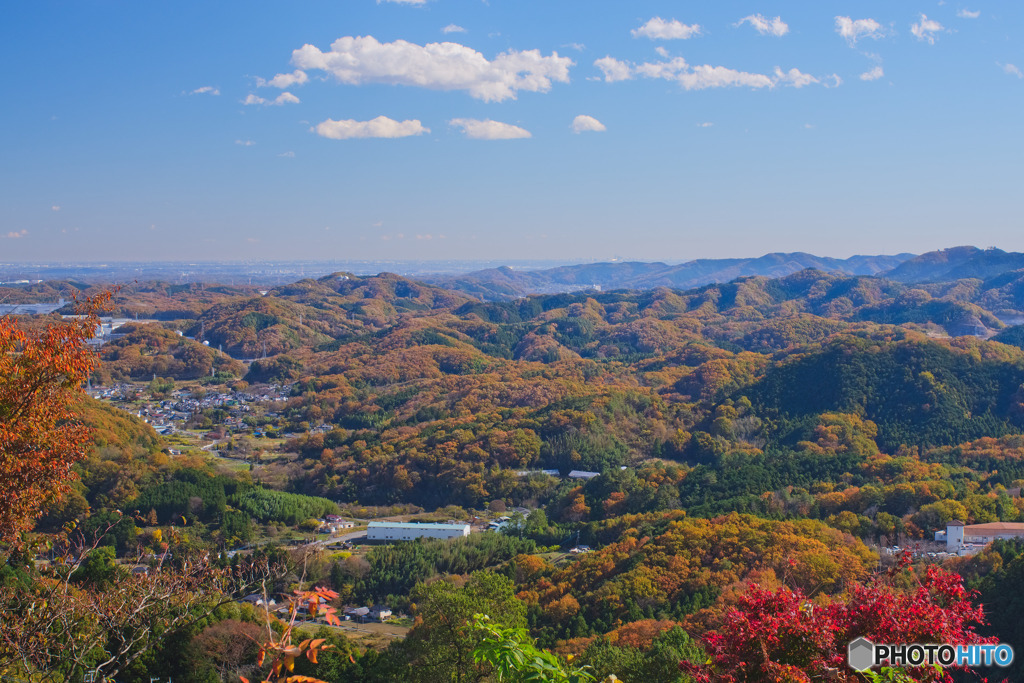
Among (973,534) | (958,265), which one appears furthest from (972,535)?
(958,265)

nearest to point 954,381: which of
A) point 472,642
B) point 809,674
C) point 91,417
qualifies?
point 472,642

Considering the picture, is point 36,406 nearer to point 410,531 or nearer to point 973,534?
point 973,534

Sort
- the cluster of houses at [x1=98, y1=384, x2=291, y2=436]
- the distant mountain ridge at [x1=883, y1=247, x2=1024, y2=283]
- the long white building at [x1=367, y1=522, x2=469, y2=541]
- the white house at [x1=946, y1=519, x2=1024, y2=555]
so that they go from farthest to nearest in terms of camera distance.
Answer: the distant mountain ridge at [x1=883, y1=247, x2=1024, y2=283]
the cluster of houses at [x1=98, y1=384, x2=291, y2=436]
the long white building at [x1=367, y1=522, x2=469, y2=541]
the white house at [x1=946, y1=519, x2=1024, y2=555]

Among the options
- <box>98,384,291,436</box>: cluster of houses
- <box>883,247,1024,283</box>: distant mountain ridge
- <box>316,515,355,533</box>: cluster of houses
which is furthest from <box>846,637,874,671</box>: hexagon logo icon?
<box>883,247,1024,283</box>: distant mountain ridge

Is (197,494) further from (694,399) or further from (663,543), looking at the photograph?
(694,399)

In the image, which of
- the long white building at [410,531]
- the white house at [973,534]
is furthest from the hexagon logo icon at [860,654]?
the long white building at [410,531]

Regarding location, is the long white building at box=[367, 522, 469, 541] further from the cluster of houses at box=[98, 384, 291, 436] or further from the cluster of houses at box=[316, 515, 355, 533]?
the cluster of houses at box=[98, 384, 291, 436]
